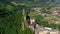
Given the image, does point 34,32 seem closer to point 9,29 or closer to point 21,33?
point 21,33

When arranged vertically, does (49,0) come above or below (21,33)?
above

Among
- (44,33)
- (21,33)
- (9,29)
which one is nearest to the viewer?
(44,33)

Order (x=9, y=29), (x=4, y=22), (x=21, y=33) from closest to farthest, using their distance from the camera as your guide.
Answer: (x=21, y=33), (x=9, y=29), (x=4, y=22)

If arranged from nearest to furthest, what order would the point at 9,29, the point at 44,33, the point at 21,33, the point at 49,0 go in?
the point at 44,33, the point at 21,33, the point at 9,29, the point at 49,0

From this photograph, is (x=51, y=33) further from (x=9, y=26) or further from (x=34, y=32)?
(x=9, y=26)

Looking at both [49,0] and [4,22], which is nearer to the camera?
[4,22]

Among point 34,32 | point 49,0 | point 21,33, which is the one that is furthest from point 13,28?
point 49,0

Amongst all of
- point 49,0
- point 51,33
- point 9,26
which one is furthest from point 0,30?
point 49,0

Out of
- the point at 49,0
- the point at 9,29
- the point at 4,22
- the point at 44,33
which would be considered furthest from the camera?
the point at 49,0

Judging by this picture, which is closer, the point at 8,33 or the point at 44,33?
the point at 44,33
